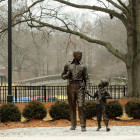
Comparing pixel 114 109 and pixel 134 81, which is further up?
pixel 134 81

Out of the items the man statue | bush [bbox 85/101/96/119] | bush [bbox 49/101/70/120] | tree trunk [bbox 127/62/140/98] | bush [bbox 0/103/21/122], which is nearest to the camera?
the man statue

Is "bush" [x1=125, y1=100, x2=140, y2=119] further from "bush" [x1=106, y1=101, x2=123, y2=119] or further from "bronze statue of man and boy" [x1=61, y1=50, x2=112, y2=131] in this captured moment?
"bronze statue of man and boy" [x1=61, y1=50, x2=112, y2=131]

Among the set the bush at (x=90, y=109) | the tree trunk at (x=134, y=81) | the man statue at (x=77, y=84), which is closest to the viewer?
the man statue at (x=77, y=84)

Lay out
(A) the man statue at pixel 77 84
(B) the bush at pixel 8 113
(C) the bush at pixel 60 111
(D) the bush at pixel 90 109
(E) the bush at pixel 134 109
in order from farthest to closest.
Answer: (E) the bush at pixel 134 109
(D) the bush at pixel 90 109
(C) the bush at pixel 60 111
(B) the bush at pixel 8 113
(A) the man statue at pixel 77 84

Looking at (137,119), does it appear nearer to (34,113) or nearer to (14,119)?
(34,113)

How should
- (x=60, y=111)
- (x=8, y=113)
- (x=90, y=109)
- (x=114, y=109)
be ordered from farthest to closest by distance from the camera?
(x=114, y=109) < (x=90, y=109) < (x=60, y=111) < (x=8, y=113)

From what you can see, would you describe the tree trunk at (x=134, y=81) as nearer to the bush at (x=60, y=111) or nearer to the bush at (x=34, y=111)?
the bush at (x=60, y=111)

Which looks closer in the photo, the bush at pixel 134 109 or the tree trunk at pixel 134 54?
the bush at pixel 134 109

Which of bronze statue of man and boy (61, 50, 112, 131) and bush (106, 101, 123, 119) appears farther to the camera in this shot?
bush (106, 101, 123, 119)

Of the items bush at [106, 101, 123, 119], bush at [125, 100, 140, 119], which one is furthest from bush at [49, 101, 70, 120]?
bush at [125, 100, 140, 119]

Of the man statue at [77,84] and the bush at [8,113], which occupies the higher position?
the man statue at [77,84]

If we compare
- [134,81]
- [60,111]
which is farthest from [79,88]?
[134,81]

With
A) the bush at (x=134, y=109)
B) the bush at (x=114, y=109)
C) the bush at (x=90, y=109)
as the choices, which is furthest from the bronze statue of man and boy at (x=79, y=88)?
the bush at (x=134, y=109)

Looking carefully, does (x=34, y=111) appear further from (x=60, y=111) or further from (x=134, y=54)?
(x=134, y=54)
